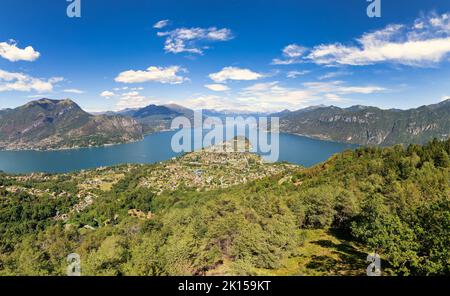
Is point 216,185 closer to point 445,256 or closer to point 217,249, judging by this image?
point 217,249

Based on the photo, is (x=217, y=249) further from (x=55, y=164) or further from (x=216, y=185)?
(x=55, y=164)

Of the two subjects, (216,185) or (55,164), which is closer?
(216,185)

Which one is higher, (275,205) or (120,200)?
(275,205)
